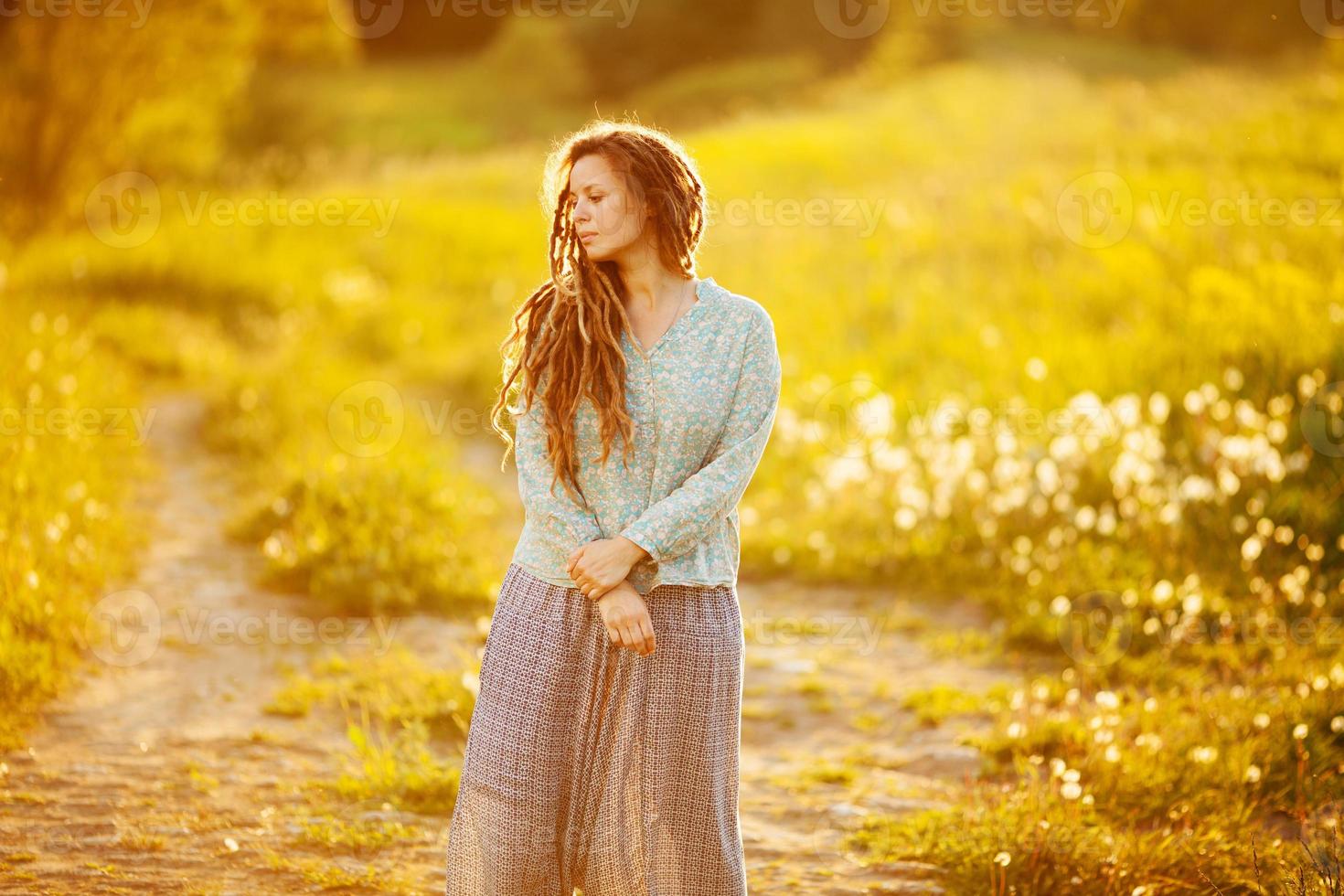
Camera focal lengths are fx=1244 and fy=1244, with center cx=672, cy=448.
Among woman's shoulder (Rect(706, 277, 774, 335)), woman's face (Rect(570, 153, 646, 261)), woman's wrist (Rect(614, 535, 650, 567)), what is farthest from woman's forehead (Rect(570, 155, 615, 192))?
woman's wrist (Rect(614, 535, 650, 567))

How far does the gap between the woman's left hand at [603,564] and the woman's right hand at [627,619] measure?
25 mm

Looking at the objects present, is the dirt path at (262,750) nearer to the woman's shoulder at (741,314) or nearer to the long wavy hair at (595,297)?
the long wavy hair at (595,297)

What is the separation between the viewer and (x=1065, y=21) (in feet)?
107

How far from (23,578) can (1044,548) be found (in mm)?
5028

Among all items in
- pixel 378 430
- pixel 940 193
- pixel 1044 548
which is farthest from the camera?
pixel 940 193

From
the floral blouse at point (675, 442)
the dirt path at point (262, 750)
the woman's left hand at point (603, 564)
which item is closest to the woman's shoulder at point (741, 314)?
the floral blouse at point (675, 442)

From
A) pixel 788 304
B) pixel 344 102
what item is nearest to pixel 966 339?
pixel 788 304

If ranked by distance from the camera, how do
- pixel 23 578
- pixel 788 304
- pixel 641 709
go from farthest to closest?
pixel 788 304
pixel 23 578
pixel 641 709

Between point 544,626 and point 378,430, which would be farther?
point 378,430

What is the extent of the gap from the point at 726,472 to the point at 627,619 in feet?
1.45

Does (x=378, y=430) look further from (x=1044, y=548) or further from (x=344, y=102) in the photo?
(x=344, y=102)

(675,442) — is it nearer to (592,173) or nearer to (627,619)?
(627,619)

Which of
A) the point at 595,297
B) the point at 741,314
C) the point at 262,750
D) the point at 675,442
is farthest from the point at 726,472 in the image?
the point at 262,750

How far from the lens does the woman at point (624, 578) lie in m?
3.10
